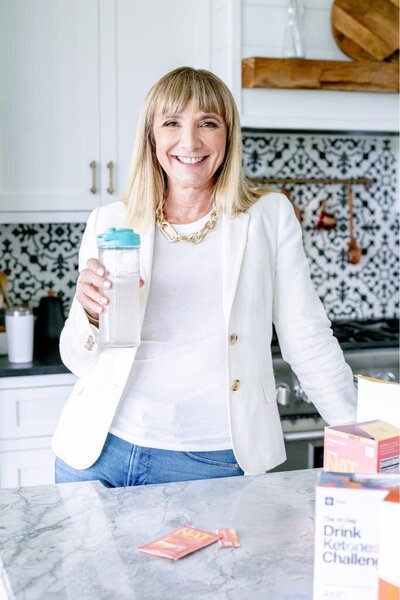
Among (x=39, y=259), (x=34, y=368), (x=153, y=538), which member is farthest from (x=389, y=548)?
(x=39, y=259)

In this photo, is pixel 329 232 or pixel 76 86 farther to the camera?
pixel 329 232

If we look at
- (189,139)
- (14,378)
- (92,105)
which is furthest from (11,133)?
(189,139)

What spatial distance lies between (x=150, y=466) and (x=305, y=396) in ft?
4.52

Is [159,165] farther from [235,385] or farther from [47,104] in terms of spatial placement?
[47,104]

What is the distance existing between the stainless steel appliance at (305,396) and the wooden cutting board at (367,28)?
41.8 inches

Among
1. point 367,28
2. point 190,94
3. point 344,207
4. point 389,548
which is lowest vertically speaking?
point 389,548

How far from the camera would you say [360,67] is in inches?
123

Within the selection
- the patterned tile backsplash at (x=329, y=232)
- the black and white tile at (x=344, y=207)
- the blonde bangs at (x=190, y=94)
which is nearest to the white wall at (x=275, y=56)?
the patterned tile backsplash at (x=329, y=232)

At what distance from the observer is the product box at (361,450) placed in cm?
121

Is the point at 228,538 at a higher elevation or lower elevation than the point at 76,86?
lower

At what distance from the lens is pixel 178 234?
6.34 feet

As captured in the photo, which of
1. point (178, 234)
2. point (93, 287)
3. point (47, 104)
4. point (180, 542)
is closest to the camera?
point (180, 542)

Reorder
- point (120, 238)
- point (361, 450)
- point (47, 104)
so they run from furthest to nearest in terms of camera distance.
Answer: point (47, 104) < point (120, 238) < point (361, 450)

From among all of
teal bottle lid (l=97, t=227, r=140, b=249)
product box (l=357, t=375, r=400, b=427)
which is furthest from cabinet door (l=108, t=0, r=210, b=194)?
product box (l=357, t=375, r=400, b=427)
